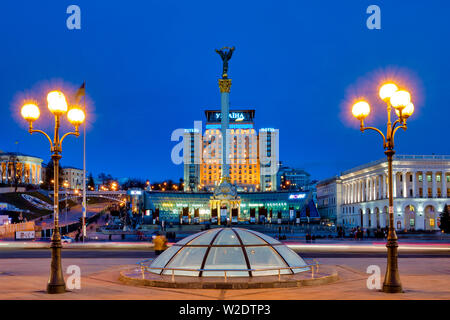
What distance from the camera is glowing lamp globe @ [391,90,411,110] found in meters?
16.0

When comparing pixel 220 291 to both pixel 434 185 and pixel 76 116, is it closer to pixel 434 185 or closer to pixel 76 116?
pixel 76 116

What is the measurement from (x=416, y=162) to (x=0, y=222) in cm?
9162

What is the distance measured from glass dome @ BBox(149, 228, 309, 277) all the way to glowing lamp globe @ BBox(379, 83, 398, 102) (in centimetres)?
688

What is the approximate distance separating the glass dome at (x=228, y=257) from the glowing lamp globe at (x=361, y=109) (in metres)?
5.97

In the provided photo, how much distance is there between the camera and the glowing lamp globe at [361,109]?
670 inches

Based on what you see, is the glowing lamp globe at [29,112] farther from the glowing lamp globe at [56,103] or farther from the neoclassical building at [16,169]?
the neoclassical building at [16,169]

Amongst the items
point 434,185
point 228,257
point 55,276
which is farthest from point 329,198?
point 55,276

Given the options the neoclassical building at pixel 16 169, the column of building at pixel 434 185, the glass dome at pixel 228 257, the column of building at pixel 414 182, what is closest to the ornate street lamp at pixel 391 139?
the glass dome at pixel 228 257

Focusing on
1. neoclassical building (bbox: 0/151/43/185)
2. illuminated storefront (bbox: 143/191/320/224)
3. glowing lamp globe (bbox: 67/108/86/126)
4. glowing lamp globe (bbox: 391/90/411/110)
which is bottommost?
illuminated storefront (bbox: 143/191/320/224)

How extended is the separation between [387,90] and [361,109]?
42.7 inches

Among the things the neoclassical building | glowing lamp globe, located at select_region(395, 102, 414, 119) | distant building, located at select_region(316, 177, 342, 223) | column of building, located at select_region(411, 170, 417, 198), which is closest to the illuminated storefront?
distant building, located at select_region(316, 177, 342, 223)

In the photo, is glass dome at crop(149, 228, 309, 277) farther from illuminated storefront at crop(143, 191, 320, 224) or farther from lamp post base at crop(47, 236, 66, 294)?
illuminated storefront at crop(143, 191, 320, 224)

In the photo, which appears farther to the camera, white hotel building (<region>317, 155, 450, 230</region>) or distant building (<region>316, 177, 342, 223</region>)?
distant building (<region>316, 177, 342, 223</region>)
